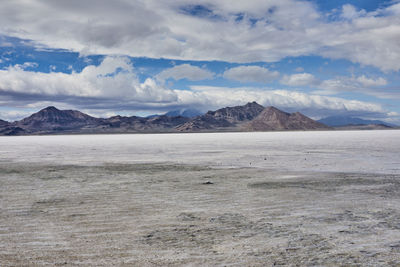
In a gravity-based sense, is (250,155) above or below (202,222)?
below

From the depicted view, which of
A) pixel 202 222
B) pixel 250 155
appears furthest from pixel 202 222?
pixel 250 155

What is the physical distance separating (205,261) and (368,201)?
805 centimetres

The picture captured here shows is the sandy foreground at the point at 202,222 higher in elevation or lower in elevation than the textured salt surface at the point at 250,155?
higher

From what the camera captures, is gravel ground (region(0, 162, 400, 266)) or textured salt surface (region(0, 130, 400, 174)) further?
textured salt surface (region(0, 130, 400, 174))

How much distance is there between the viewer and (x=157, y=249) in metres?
7.27

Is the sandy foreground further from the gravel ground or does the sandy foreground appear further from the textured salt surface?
the textured salt surface

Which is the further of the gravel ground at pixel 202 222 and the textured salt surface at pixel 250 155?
the textured salt surface at pixel 250 155

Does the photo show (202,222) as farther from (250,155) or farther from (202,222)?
(250,155)

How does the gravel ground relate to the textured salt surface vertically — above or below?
above

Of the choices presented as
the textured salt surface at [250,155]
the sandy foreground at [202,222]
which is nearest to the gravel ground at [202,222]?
the sandy foreground at [202,222]

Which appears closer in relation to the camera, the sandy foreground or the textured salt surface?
the sandy foreground

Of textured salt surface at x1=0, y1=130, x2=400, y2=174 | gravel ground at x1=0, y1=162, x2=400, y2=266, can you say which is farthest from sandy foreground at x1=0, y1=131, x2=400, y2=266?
textured salt surface at x1=0, y1=130, x2=400, y2=174

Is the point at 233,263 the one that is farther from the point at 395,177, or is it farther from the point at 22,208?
the point at 395,177

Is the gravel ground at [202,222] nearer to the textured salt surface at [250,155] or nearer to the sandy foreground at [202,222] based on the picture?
the sandy foreground at [202,222]
